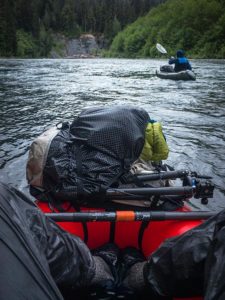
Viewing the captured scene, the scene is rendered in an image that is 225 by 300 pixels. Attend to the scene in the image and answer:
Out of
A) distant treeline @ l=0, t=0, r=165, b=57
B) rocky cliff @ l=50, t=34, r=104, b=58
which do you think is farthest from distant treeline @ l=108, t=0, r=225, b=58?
rocky cliff @ l=50, t=34, r=104, b=58

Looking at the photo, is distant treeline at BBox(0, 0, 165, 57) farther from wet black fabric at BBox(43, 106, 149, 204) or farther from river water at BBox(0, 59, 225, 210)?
wet black fabric at BBox(43, 106, 149, 204)

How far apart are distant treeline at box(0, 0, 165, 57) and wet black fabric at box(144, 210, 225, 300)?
60.1m

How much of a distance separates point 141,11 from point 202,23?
77.4 metres

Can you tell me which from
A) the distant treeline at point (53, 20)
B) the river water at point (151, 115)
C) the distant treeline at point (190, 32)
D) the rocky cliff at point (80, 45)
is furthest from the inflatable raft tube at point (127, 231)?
the rocky cliff at point (80, 45)

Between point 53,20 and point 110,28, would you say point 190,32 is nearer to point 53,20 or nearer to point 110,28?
point 110,28

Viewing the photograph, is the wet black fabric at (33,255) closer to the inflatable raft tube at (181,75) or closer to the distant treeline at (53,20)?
the inflatable raft tube at (181,75)

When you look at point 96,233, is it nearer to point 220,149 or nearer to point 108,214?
point 108,214

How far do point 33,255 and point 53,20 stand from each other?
114 metres

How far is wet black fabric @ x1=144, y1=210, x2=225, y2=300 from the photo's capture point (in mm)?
1440

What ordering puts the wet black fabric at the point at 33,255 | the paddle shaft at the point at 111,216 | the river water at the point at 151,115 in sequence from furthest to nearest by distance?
the river water at the point at 151,115 < the paddle shaft at the point at 111,216 < the wet black fabric at the point at 33,255

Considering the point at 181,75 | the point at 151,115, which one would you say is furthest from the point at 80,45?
the point at 151,115

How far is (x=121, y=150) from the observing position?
9.33 feet

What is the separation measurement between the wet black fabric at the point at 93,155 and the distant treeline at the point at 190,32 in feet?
137

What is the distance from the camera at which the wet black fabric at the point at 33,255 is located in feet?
3.84
